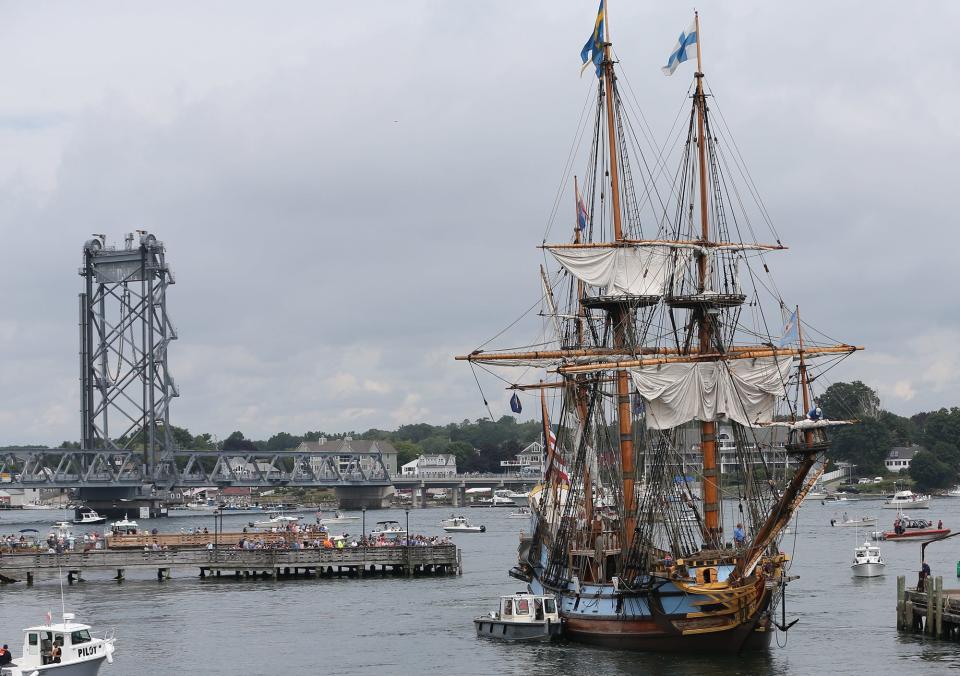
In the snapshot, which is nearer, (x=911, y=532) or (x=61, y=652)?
(x=61, y=652)

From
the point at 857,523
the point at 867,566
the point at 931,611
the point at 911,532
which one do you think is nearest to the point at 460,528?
the point at 857,523

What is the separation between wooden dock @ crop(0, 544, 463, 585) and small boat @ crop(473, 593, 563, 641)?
1313 inches

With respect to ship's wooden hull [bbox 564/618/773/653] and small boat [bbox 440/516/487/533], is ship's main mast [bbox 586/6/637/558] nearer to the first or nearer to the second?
ship's wooden hull [bbox 564/618/773/653]

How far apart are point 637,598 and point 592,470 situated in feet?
60.3

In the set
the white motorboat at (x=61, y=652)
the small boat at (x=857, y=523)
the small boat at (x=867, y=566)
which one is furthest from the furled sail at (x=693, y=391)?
the small boat at (x=857, y=523)

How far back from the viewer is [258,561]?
3969 inches

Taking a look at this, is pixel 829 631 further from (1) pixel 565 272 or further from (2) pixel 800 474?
(1) pixel 565 272

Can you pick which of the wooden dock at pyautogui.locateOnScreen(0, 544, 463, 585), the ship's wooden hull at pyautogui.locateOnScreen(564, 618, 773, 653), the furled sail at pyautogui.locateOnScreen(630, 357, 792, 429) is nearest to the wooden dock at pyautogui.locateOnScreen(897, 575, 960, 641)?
the ship's wooden hull at pyautogui.locateOnScreen(564, 618, 773, 653)

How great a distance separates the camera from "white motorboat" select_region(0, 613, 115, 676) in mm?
52062

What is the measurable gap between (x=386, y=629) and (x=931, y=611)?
2597 centimetres

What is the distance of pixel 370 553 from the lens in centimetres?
10181

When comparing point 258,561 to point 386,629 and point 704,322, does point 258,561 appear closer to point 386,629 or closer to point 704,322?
point 386,629

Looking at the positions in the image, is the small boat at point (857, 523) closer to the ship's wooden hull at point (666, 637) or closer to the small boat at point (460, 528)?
the small boat at point (460, 528)

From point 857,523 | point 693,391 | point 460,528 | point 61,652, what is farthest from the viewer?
point 460,528
